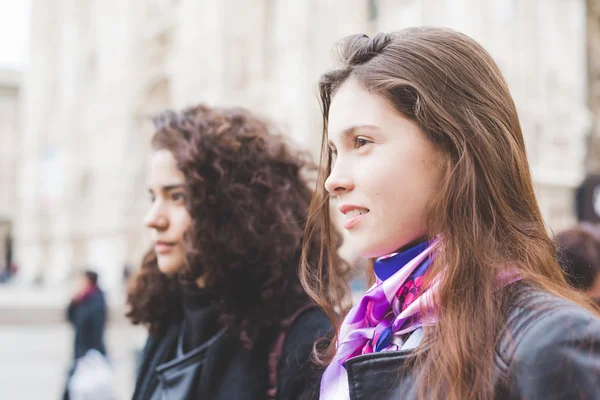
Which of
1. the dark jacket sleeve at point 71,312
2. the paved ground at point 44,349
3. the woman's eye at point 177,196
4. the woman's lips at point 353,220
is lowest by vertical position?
the paved ground at point 44,349

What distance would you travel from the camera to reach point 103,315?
5.41 meters

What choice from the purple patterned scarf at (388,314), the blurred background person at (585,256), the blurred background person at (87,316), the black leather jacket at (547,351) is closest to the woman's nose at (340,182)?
the purple patterned scarf at (388,314)

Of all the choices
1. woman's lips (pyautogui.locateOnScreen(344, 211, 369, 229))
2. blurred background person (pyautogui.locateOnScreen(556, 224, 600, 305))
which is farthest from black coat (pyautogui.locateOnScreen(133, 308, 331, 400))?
blurred background person (pyautogui.locateOnScreen(556, 224, 600, 305))

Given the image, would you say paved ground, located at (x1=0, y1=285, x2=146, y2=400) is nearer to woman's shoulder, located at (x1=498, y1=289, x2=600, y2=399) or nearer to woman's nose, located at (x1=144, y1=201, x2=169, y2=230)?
woman's nose, located at (x1=144, y1=201, x2=169, y2=230)

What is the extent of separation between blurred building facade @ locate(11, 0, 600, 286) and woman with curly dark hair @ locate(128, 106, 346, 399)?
0.47 metres

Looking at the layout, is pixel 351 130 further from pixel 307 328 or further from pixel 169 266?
pixel 169 266

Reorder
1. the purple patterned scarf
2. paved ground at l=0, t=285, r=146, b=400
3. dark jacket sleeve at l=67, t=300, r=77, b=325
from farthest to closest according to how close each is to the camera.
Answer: paved ground at l=0, t=285, r=146, b=400
dark jacket sleeve at l=67, t=300, r=77, b=325
the purple patterned scarf

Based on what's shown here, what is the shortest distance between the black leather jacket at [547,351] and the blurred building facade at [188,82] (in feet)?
5.75

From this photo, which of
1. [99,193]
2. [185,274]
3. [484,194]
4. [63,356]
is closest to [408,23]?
[63,356]

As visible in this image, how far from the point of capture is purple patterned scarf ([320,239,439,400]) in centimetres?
111

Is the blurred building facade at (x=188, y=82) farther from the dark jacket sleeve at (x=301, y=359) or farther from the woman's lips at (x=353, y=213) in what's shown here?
the woman's lips at (x=353, y=213)

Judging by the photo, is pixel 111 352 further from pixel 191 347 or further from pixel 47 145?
pixel 47 145

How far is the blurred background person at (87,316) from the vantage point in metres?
5.04

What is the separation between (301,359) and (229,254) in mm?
476
